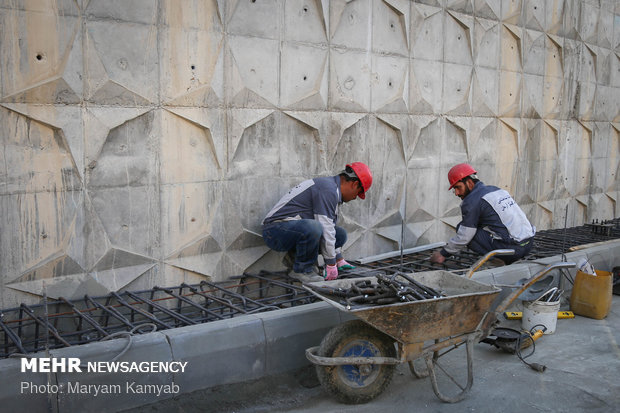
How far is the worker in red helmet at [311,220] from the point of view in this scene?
6.19 meters

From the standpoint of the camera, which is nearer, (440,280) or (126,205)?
(440,280)

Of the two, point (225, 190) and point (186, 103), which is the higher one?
point (186, 103)

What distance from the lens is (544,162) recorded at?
33.7 ft

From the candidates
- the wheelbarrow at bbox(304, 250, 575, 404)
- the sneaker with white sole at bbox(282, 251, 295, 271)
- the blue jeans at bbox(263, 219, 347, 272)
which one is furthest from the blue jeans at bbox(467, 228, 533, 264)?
the wheelbarrow at bbox(304, 250, 575, 404)

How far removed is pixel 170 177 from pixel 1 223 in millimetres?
1582

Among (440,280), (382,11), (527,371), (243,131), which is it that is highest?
(382,11)

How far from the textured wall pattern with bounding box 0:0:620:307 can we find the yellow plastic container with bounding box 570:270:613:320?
2.34 meters

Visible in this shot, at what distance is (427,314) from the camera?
168 inches

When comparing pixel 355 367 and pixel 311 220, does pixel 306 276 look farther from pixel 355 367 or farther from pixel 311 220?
pixel 355 367

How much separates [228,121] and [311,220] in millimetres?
1370

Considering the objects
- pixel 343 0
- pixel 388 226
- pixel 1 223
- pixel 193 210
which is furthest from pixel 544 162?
pixel 1 223

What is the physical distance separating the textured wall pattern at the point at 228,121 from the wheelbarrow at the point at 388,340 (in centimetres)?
216

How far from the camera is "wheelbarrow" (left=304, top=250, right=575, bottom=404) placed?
418 cm

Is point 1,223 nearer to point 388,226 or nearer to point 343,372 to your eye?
point 343,372
